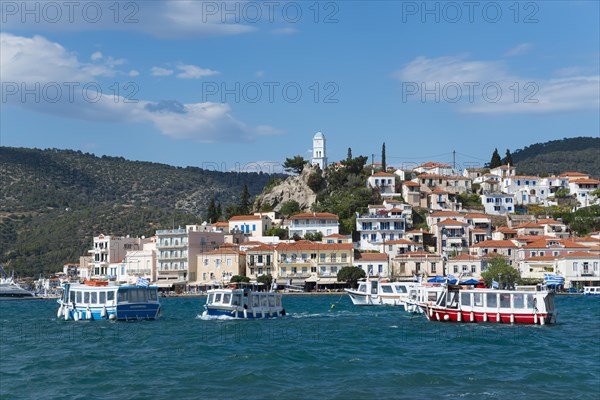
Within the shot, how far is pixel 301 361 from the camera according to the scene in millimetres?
29047

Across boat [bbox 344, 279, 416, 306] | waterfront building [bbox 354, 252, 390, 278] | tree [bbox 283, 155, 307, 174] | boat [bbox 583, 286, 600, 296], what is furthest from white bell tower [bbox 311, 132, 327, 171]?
boat [bbox 344, 279, 416, 306]

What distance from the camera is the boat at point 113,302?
47688mm

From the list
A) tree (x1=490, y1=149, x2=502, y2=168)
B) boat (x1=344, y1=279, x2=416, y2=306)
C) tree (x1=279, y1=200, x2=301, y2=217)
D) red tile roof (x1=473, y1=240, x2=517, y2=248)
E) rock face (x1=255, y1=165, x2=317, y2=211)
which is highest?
tree (x1=490, y1=149, x2=502, y2=168)

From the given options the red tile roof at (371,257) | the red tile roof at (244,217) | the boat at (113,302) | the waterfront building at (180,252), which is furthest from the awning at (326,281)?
the boat at (113,302)

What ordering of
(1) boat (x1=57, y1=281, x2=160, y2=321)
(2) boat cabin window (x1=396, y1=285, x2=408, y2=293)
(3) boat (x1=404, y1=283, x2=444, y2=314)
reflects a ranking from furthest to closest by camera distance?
(2) boat cabin window (x1=396, y1=285, x2=408, y2=293) → (3) boat (x1=404, y1=283, x2=444, y2=314) → (1) boat (x1=57, y1=281, x2=160, y2=321)

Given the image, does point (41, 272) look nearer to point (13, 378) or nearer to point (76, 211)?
point (76, 211)

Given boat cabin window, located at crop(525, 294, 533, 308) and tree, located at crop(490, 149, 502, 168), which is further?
tree, located at crop(490, 149, 502, 168)

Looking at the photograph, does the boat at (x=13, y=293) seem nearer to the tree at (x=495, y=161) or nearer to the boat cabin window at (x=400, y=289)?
the boat cabin window at (x=400, y=289)

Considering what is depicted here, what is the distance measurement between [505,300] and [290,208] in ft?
229

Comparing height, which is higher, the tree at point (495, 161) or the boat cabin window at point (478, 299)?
the tree at point (495, 161)

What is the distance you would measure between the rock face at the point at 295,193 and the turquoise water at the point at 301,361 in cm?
6903

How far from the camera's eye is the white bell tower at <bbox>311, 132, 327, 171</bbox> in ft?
419

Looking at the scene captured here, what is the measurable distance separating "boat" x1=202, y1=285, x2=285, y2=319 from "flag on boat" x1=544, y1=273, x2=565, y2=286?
49.8 metres

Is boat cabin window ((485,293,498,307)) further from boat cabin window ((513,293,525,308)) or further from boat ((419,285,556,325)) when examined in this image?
boat cabin window ((513,293,525,308))
